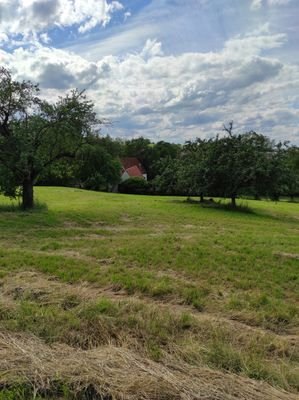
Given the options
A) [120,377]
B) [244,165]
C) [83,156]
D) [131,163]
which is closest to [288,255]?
[120,377]

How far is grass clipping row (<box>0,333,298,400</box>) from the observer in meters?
2.99

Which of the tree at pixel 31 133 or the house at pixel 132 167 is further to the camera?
the house at pixel 132 167

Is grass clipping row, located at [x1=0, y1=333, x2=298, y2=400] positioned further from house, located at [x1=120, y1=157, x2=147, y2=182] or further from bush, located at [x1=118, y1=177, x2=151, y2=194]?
house, located at [x1=120, y1=157, x2=147, y2=182]

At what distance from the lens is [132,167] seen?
227 feet

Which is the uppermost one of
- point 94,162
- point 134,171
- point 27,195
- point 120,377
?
point 134,171

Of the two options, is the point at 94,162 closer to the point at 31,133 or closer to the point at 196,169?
the point at 31,133

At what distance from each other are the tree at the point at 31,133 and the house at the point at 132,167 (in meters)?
47.0

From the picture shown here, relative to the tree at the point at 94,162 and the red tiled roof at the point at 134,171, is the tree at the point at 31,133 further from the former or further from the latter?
the red tiled roof at the point at 134,171

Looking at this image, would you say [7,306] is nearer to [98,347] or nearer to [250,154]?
[98,347]

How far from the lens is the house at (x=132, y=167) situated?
66375 mm

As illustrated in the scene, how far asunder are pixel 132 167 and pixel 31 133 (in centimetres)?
5229

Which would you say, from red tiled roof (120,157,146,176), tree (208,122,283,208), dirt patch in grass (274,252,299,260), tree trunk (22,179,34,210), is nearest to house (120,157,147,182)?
red tiled roof (120,157,146,176)

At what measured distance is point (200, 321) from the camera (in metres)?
5.12

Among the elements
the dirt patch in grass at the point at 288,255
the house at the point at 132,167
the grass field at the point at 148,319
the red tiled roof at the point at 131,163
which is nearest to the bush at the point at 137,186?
the house at the point at 132,167
